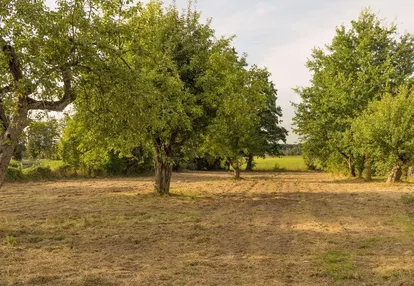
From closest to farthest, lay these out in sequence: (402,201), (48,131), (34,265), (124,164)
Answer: (34,265)
(48,131)
(402,201)
(124,164)

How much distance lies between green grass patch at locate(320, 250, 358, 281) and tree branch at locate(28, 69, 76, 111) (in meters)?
7.25

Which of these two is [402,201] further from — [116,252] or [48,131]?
[48,131]

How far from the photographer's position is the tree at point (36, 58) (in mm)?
8383

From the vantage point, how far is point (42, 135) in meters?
9.77

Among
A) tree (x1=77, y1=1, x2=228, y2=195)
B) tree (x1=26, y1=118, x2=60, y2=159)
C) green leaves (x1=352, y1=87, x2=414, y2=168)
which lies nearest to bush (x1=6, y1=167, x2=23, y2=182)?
tree (x1=77, y1=1, x2=228, y2=195)

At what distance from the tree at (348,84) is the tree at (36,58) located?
2536 centimetres

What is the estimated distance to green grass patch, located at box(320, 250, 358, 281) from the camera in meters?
6.47

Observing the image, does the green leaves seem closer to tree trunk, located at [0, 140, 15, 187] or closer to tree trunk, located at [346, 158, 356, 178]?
tree trunk, located at [346, 158, 356, 178]

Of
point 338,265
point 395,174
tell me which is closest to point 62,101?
point 338,265

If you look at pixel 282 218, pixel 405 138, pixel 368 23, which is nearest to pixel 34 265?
pixel 282 218

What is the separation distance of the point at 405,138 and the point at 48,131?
950 inches

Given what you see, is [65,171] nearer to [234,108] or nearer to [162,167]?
[162,167]

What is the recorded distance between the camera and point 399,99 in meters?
26.0

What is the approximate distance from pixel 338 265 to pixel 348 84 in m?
27.6
